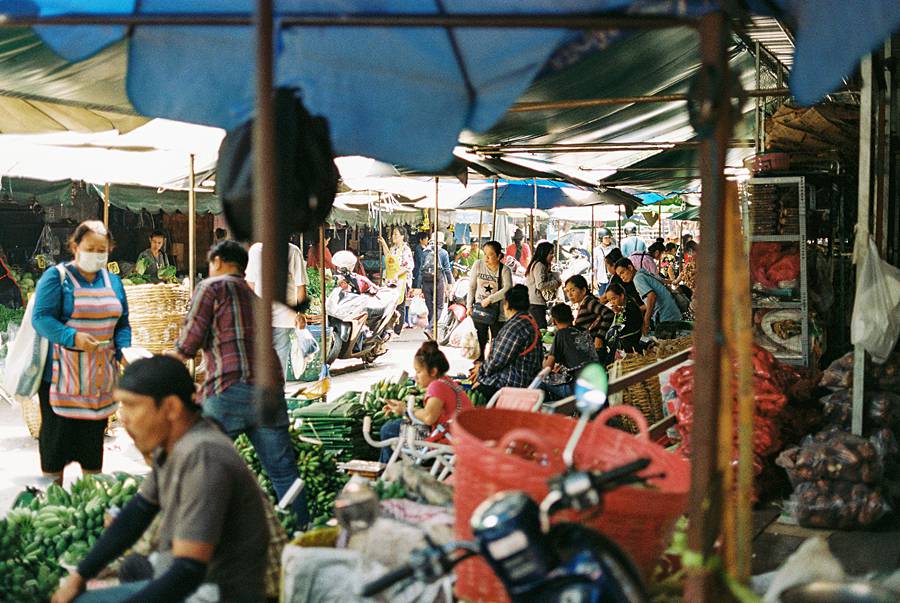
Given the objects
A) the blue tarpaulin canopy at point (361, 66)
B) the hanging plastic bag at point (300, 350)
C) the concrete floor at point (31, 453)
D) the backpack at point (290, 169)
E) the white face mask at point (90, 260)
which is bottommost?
the concrete floor at point (31, 453)

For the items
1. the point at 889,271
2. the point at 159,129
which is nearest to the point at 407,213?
the point at 159,129

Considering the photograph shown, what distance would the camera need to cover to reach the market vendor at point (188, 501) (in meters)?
2.69

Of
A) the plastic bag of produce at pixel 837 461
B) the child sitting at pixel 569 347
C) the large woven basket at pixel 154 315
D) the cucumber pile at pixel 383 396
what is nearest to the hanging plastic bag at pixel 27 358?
the large woven basket at pixel 154 315

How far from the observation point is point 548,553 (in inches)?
89.0

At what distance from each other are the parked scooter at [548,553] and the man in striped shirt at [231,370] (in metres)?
2.95

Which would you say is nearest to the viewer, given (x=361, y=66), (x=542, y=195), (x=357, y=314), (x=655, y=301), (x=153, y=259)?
(x=361, y=66)

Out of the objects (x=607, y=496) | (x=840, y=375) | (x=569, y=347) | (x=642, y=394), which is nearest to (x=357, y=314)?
(x=569, y=347)

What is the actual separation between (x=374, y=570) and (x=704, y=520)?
4.10 feet

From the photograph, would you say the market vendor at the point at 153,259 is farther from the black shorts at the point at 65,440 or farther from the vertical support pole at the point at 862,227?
the vertical support pole at the point at 862,227

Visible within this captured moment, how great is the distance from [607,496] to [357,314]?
37.3ft

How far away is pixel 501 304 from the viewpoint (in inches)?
463

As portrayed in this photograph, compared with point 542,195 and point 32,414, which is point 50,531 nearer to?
point 32,414

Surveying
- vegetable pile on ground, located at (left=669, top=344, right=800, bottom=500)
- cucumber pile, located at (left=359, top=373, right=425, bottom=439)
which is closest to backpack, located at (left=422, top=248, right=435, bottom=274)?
cucumber pile, located at (left=359, top=373, right=425, bottom=439)

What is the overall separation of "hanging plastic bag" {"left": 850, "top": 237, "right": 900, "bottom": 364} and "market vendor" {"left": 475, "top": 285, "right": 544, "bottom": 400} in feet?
9.50
